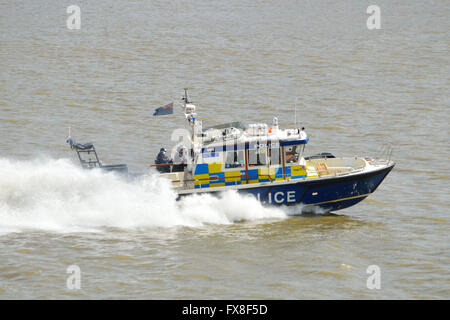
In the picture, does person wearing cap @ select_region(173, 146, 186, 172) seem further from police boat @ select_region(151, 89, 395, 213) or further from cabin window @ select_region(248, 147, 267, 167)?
cabin window @ select_region(248, 147, 267, 167)

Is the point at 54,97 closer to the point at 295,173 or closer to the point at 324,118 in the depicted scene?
the point at 324,118

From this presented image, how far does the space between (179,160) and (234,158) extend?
158 cm

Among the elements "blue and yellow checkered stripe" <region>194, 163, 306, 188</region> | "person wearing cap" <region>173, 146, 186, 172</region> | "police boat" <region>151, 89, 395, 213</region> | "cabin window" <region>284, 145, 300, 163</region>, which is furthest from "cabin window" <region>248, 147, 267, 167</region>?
"person wearing cap" <region>173, 146, 186, 172</region>

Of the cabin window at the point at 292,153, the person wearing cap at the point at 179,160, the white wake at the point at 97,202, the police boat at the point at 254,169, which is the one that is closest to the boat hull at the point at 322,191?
the police boat at the point at 254,169

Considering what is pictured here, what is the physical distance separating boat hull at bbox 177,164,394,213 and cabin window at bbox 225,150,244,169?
74 cm

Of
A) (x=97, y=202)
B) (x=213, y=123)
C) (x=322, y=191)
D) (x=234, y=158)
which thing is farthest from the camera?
(x=213, y=123)

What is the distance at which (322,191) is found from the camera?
19.8 metres

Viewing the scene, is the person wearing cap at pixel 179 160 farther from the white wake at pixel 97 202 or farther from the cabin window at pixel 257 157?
the cabin window at pixel 257 157

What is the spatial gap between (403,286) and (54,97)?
20898mm

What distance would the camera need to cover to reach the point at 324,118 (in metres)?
29.8

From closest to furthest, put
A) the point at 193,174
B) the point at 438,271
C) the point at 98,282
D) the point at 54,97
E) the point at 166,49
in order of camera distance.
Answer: the point at 98,282, the point at 438,271, the point at 193,174, the point at 54,97, the point at 166,49

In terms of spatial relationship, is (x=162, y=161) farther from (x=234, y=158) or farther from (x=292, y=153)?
(x=292, y=153)

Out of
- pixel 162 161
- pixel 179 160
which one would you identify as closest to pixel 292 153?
pixel 179 160

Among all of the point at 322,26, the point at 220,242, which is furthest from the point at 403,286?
the point at 322,26
